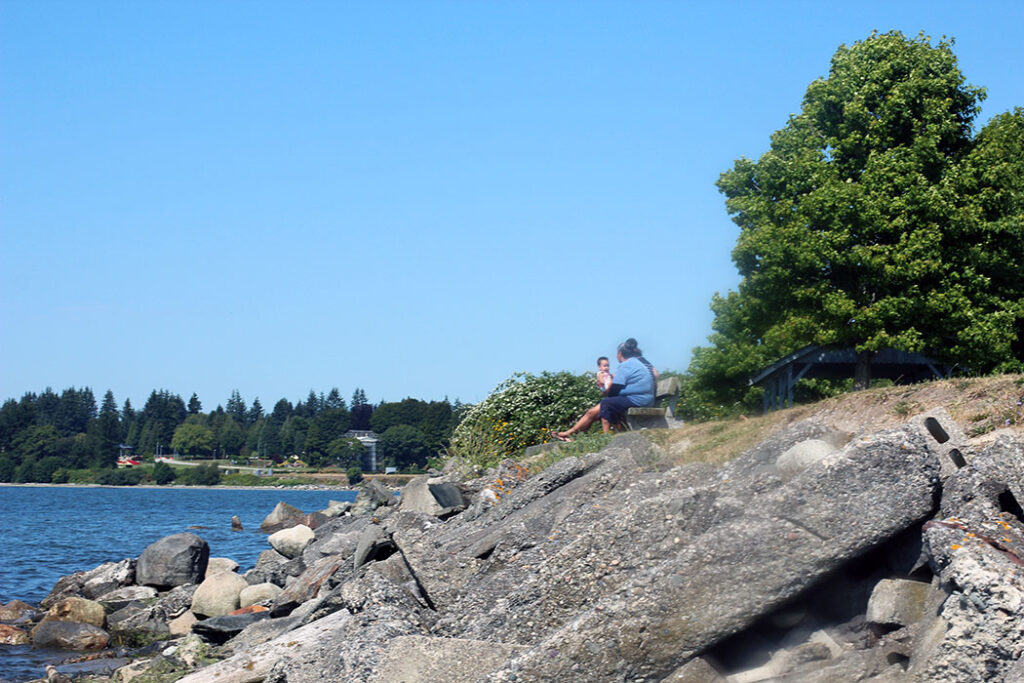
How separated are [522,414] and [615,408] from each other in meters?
5.10

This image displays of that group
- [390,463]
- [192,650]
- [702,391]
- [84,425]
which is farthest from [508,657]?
[84,425]

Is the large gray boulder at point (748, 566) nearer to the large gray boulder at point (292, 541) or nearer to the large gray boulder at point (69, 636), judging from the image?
the large gray boulder at point (69, 636)

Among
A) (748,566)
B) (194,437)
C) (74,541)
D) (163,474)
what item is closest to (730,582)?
(748,566)

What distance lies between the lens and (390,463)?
4968 inches

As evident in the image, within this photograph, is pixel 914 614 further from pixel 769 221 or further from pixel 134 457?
pixel 134 457

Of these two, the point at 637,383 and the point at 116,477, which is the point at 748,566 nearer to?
the point at 637,383

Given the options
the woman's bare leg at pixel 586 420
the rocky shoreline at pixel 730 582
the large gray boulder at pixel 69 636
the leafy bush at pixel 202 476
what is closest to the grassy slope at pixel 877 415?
the rocky shoreline at pixel 730 582

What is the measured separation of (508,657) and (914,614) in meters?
2.76

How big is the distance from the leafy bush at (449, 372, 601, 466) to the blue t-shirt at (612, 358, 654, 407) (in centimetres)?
426

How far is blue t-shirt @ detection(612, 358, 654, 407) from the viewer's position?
15.2 meters

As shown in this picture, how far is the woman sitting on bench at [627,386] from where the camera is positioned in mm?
15172

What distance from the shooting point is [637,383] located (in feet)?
49.8

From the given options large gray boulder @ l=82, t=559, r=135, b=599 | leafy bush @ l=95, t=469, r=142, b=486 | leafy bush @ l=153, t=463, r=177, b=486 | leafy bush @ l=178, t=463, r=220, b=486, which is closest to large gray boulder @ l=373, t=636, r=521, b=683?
large gray boulder @ l=82, t=559, r=135, b=599

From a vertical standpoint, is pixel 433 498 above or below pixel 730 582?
above
